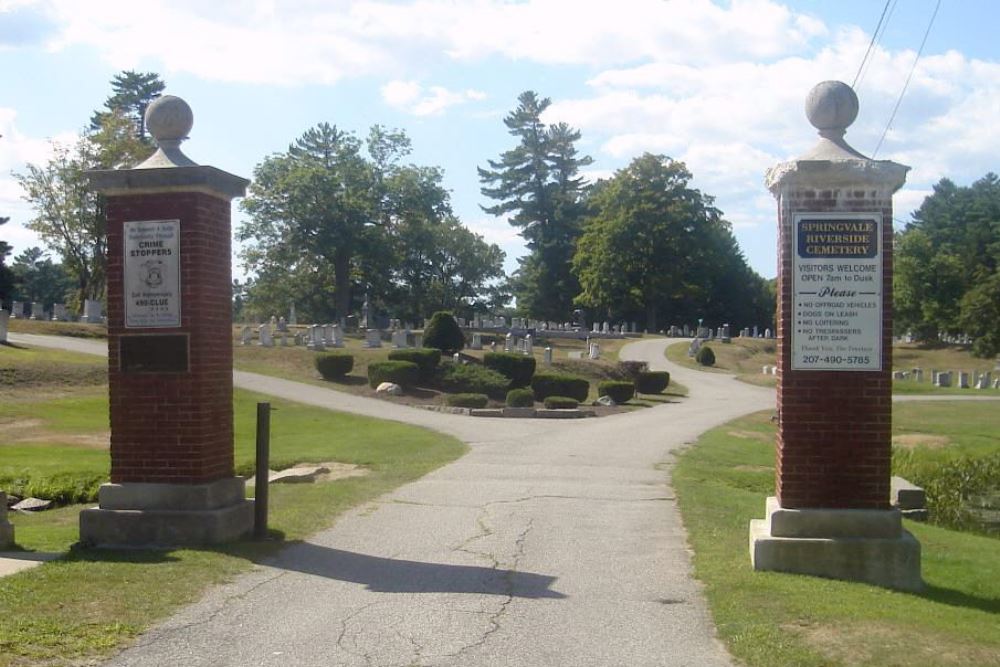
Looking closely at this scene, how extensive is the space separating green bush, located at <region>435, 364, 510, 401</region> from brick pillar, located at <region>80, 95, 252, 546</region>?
23195 mm

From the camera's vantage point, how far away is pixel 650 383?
125 ft

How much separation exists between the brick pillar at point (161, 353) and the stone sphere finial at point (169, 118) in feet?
1.22

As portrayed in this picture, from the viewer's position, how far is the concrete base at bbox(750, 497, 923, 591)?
845cm

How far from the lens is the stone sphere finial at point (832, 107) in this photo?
891 centimetres

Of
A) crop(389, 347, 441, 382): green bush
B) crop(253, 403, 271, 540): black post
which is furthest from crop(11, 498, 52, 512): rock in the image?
crop(389, 347, 441, 382): green bush

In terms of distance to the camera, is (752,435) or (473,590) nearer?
(473,590)

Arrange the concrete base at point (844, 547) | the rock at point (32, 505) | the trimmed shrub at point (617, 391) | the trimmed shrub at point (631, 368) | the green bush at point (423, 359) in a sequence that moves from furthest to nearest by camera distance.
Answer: the trimmed shrub at point (631, 368), the green bush at point (423, 359), the trimmed shrub at point (617, 391), the rock at point (32, 505), the concrete base at point (844, 547)

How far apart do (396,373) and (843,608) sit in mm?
25884

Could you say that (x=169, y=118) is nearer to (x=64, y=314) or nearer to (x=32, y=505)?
(x=32, y=505)

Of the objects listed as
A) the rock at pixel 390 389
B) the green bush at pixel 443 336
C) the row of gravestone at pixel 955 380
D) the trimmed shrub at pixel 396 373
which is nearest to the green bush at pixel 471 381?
the trimmed shrub at pixel 396 373

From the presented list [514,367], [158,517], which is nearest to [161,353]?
[158,517]

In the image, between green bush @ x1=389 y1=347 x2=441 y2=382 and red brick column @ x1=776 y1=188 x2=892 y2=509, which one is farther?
green bush @ x1=389 y1=347 x2=441 y2=382

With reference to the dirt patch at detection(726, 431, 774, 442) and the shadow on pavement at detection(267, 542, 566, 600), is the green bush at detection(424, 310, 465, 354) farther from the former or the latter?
the shadow on pavement at detection(267, 542, 566, 600)

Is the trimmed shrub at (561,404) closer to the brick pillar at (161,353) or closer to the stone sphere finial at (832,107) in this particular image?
the brick pillar at (161,353)
